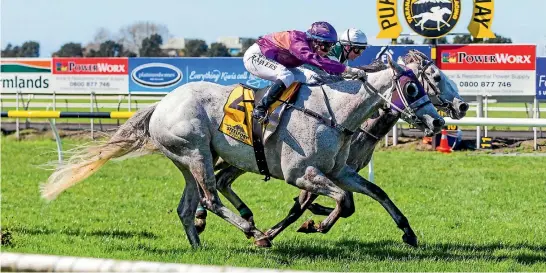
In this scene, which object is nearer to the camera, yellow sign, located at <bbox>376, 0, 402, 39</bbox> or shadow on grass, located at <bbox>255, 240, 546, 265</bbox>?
shadow on grass, located at <bbox>255, 240, 546, 265</bbox>

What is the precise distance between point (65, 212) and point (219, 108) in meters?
3.45

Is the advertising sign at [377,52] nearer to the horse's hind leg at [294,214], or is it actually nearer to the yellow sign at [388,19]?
the yellow sign at [388,19]

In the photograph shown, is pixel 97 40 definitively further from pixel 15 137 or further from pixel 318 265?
pixel 318 265

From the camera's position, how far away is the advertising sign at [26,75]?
77.9ft

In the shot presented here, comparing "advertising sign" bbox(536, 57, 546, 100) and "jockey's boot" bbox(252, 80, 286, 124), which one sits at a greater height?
"jockey's boot" bbox(252, 80, 286, 124)

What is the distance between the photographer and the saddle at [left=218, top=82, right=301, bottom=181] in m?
6.96

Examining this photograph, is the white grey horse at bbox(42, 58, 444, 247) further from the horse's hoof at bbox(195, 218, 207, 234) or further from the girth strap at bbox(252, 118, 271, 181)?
the horse's hoof at bbox(195, 218, 207, 234)

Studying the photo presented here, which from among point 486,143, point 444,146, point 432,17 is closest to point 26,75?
point 432,17

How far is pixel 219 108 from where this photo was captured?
7246 mm

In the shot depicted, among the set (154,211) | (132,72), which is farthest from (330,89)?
(132,72)

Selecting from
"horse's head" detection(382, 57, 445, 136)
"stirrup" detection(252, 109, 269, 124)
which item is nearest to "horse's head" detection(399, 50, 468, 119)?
"horse's head" detection(382, 57, 445, 136)

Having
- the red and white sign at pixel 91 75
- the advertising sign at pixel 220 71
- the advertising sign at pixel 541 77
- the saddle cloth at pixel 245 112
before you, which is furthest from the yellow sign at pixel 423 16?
the saddle cloth at pixel 245 112

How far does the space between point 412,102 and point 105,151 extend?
2683 mm

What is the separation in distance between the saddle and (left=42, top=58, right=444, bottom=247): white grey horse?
52 mm
